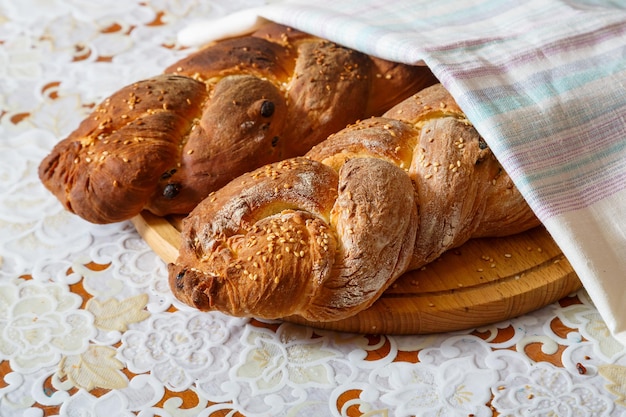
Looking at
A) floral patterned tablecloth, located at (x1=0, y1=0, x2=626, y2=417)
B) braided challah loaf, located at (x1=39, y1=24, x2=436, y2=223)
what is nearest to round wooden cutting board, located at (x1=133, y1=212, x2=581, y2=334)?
floral patterned tablecloth, located at (x1=0, y1=0, x2=626, y2=417)

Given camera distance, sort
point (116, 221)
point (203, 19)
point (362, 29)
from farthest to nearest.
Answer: point (203, 19)
point (362, 29)
point (116, 221)

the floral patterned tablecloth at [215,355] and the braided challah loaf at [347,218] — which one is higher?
the braided challah loaf at [347,218]

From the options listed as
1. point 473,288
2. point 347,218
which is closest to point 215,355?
point 347,218

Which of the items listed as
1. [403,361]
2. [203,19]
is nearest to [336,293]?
[403,361]

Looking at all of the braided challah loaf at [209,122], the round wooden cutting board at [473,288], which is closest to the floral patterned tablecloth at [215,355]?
the round wooden cutting board at [473,288]

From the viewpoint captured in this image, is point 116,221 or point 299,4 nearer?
point 116,221

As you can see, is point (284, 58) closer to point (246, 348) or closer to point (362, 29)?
point (362, 29)

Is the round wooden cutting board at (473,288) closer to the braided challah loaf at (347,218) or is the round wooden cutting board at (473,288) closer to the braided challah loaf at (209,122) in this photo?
the braided challah loaf at (347,218)

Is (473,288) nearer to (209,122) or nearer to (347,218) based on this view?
(347,218)
